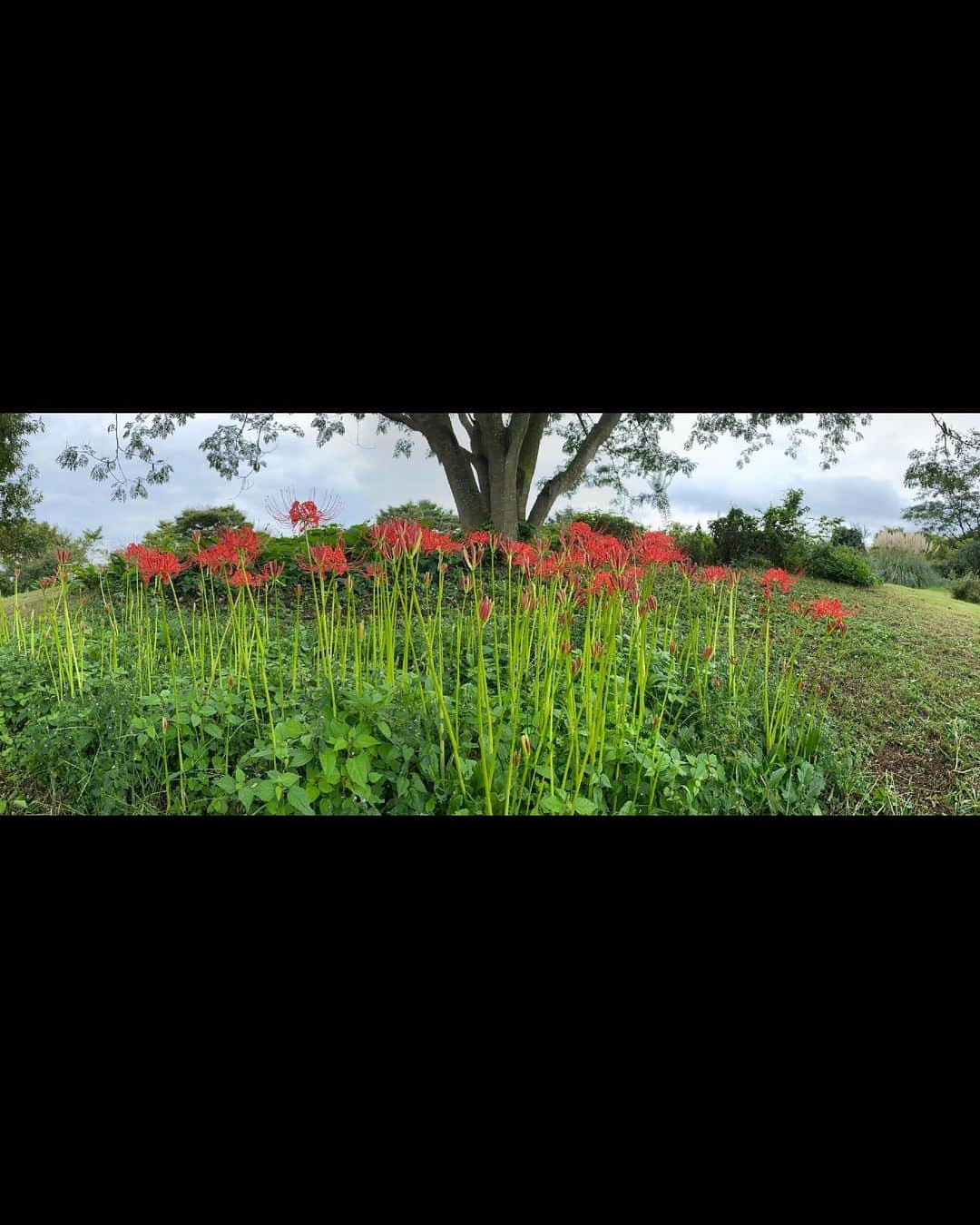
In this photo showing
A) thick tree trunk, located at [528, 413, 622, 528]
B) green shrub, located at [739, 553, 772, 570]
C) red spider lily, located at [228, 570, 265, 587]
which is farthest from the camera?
thick tree trunk, located at [528, 413, 622, 528]

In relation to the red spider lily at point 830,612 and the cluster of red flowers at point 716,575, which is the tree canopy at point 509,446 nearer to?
the cluster of red flowers at point 716,575

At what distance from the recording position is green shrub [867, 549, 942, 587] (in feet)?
8.77

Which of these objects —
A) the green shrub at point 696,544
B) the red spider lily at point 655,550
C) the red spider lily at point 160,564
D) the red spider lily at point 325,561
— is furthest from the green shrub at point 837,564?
the red spider lily at point 160,564

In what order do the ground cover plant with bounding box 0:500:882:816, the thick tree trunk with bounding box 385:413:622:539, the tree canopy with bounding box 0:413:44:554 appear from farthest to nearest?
the thick tree trunk with bounding box 385:413:622:539 → the tree canopy with bounding box 0:413:44:554 → the ground cover plant with bounding box 0:500:882:816

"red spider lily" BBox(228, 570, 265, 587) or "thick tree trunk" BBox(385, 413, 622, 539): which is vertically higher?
"thick tree trunk" BBox(385, 413, 622, 539)

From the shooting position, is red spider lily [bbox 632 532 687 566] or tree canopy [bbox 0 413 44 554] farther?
tree canopy [bbox 0 413 44 554]

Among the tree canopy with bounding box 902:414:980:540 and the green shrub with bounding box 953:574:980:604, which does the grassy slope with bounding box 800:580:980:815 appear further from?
the tree canopy with bounding box 902:414:980:540

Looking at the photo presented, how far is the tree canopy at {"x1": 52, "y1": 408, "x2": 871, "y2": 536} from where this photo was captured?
8.29 ft

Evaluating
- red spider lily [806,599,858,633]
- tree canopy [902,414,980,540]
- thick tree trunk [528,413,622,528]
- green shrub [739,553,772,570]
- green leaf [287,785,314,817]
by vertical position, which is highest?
thick tree trunk [528,413,622,528]

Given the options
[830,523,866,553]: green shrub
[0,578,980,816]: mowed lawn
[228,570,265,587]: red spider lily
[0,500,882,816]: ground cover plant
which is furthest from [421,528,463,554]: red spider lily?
[830,523,866,553]: green shrub

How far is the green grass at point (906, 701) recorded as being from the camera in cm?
233
